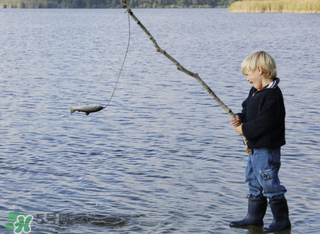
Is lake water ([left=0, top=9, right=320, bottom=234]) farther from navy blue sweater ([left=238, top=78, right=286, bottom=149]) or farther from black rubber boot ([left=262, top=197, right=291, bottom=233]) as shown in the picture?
navy blue sweater ([left=238, top=78, right=286, bottom=149])

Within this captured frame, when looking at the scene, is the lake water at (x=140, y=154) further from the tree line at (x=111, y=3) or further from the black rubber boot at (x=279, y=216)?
the tree line at (x=111, y=3)

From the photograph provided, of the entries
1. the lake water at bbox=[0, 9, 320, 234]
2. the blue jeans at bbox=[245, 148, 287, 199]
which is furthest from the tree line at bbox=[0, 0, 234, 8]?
the blue jeans at bbox=[245, 148, 287, 199]

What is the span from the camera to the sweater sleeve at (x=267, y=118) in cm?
491

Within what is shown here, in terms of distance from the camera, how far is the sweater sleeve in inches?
193

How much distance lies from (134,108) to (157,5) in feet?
467

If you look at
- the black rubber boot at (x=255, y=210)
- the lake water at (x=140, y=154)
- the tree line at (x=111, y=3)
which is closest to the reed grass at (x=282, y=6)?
the lake water at (x=140, y=154)

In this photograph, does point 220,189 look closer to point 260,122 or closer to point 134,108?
point 260,122

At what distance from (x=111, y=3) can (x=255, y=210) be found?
5899 inches

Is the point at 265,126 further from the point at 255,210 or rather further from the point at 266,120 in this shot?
the point at 255,210

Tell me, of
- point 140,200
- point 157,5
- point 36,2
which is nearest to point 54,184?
point 140,200

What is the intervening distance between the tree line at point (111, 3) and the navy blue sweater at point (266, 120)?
131 metres

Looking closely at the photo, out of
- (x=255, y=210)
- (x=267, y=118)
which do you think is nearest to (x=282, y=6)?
(x=255, y=210)

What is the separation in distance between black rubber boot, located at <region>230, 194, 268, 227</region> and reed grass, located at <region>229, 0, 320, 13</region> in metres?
53.2

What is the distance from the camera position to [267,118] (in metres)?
4.90
